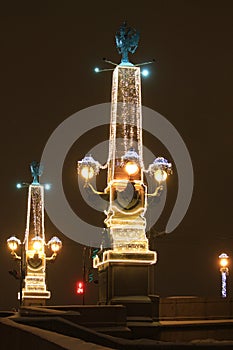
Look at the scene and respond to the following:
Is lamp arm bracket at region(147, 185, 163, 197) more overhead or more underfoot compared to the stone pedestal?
more overhead

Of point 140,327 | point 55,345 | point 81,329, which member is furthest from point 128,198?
point 55,345

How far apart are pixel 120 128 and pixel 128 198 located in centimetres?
278

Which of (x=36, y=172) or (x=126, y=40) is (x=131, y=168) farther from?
(x=36, y=172)

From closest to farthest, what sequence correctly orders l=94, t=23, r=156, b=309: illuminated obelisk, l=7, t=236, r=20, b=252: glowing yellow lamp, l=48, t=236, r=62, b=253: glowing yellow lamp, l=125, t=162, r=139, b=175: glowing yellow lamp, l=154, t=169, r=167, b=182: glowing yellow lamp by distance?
1. l=94, t=23, r=156, b=309: illuminated obelisk
2. l=125, t=162, r=139, b=175: glowing yellow lamp
3. l=154, t=169, r=167, b=182: glowing yellow lamp
4. l=7, t=236, r=20, b=252: glowing yellow lamp
5. l=48, t=236, r=62, b=253: glowing yellow lamp

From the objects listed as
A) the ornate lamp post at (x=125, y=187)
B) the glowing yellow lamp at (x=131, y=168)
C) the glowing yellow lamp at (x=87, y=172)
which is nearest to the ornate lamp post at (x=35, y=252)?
the ornate lamp post at (x=125, y=187)

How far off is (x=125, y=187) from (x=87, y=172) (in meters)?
1.54

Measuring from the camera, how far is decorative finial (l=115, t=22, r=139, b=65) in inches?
1086

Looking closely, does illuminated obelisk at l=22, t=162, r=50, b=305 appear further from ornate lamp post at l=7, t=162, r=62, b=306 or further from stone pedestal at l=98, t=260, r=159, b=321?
stone pedestal at l=98, t=260, r=159, b=321

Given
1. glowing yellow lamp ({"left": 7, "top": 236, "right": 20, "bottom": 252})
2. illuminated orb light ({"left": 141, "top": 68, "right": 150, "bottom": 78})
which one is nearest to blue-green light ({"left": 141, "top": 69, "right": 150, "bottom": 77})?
illuminated orb light ({"left": 141, "top": 68, "right": 150, "bottom": 78})

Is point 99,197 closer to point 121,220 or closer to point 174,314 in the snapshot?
point 121,220

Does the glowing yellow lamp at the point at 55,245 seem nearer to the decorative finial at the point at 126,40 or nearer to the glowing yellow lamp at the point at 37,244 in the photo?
the glowing yellow lamp at the point at 37,244

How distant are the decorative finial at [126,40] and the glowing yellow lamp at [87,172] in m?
4.71

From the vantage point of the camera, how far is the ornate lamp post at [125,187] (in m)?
24.5

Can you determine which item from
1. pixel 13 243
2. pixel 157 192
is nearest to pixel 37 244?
pixel 13 243
